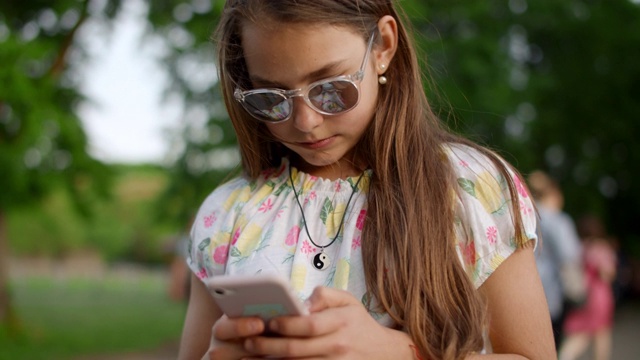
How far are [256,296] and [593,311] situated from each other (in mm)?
8599

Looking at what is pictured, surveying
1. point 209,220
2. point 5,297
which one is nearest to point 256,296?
point 209,220

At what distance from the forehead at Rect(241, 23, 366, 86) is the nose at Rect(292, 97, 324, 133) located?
0.17ft

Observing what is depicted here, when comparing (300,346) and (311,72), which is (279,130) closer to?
(311,72)

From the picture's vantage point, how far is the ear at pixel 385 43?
1997 mm

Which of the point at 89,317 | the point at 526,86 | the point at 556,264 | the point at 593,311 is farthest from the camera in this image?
the point at 89,317

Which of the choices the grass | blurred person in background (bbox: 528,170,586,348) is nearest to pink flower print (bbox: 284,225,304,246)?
blurred person in background (bbox: 528,170,586,348)

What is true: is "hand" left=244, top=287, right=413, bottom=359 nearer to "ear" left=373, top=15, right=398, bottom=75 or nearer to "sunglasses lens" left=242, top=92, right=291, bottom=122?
"sunglasses lens" left=242, top=92, right=291, bottom=122

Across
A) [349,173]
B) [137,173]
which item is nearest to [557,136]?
[137,173]

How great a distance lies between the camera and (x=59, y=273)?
31.3 m

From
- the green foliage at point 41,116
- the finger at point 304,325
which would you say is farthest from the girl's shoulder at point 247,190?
the green foliage at point 41,116

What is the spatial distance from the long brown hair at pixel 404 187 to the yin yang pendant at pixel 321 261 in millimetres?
105

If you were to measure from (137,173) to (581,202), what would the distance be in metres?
11.9

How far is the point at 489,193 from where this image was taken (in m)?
1.89

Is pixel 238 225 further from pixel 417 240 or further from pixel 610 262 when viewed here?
pixel 610 262
